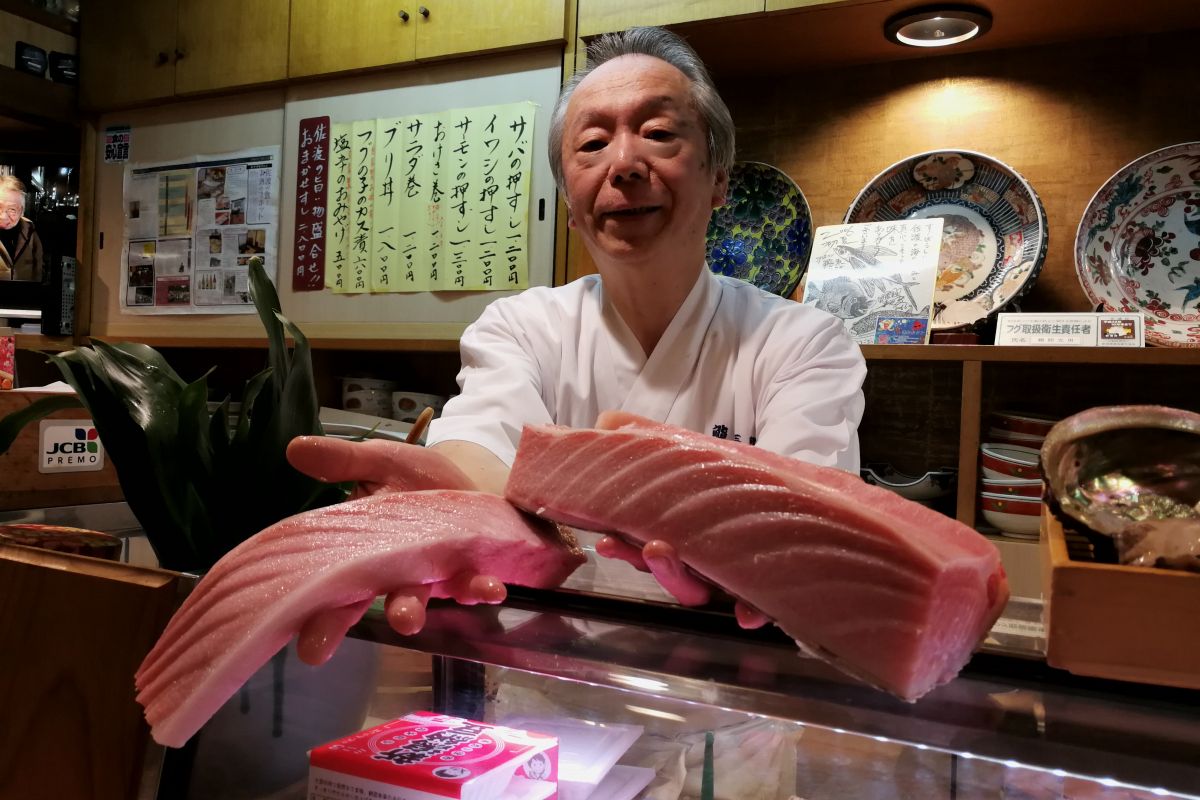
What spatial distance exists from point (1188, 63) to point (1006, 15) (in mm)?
473

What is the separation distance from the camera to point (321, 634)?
523 mm

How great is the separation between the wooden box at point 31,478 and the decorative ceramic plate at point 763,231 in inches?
62.3

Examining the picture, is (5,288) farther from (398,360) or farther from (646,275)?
(646,275)

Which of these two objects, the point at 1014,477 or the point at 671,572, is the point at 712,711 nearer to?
the point at 671,572

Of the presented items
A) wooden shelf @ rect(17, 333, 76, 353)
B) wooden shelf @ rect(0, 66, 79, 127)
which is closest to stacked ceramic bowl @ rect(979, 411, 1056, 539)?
wooden shelf @ rect(17, 333, 76, 353)

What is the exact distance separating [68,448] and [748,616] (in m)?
1.43

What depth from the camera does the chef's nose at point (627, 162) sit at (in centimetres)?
146

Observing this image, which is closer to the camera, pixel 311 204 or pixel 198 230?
pixel 311 204

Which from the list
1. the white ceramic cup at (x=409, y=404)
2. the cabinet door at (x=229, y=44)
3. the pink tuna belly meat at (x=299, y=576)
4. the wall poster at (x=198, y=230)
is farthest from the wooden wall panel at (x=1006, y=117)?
the pink tuna belly meat at (x=299, y=576)

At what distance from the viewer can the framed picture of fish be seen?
2053mm

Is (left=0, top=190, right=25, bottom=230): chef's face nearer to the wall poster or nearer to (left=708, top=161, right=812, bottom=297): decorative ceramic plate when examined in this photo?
the wall poster

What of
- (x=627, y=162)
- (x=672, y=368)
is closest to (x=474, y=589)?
(x=627, y=162)

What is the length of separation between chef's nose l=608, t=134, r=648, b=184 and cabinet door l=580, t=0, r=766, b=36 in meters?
0.91

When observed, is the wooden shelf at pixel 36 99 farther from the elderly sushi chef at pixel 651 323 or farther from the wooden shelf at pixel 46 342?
the elderly sushi chef at pixel 651 323
